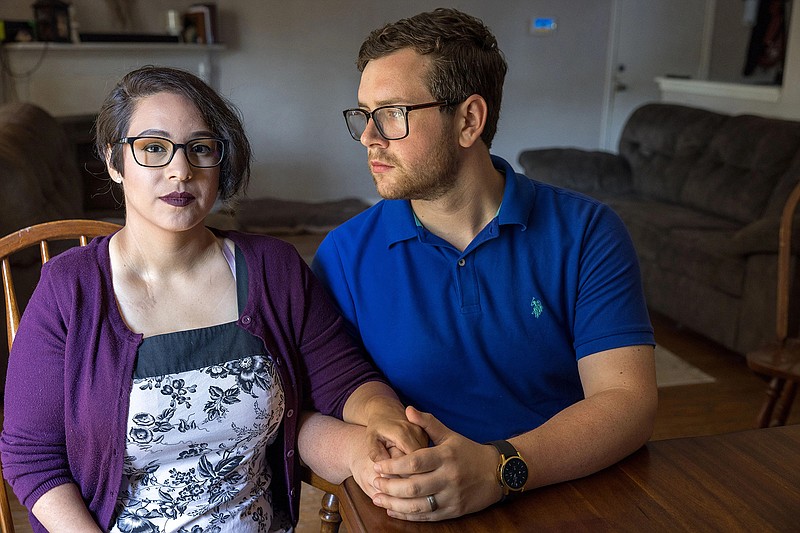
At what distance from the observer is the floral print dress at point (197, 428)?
1227 millimetres

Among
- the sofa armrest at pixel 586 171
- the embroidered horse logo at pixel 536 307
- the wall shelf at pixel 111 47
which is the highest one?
the wall shelf at pixel 111 47

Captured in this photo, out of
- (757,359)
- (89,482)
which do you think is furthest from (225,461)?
(757,359)

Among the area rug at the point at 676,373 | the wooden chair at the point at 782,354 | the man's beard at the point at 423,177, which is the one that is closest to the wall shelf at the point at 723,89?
the area rug at the point at 676,373

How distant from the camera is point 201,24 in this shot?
5.97 m

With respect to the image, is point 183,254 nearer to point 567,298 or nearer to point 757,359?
point 567,298

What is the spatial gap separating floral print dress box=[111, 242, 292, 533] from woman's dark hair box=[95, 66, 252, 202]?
23 centimetres

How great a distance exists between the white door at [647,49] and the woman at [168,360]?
6.53 m

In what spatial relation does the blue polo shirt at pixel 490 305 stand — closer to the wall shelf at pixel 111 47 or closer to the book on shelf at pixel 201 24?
the wall shelf at pixel 111 47

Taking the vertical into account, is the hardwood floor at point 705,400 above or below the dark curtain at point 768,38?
below

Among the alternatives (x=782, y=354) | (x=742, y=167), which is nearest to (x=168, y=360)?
(x=782, y=354)

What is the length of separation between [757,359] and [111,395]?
1889mm

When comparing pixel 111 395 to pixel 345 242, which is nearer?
pixel 111 395

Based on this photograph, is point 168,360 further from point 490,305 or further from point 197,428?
point 490,305

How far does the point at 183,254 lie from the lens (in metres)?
1.31
